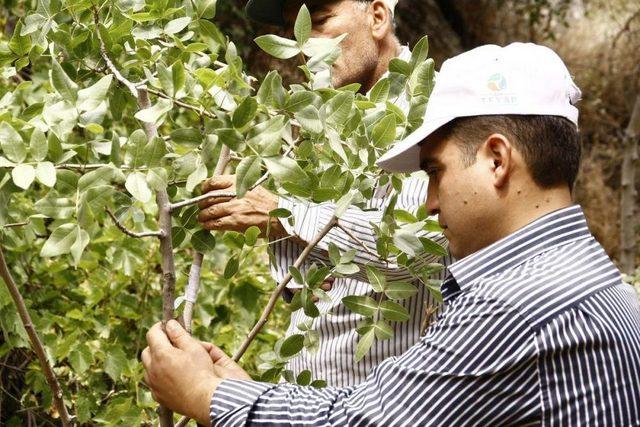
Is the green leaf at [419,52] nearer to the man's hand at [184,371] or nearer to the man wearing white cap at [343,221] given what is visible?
the man wearing white cap at [343,221]

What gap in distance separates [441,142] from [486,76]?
0.49ft

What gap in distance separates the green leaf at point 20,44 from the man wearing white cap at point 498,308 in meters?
0.78

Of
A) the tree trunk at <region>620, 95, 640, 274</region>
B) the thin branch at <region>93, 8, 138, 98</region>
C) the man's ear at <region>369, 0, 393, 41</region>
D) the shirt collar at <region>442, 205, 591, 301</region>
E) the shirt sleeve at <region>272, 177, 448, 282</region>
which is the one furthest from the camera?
the tree trunk at <region>620, 95, 640, 274</region>

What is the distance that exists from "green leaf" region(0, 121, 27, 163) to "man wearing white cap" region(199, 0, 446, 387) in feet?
1.73

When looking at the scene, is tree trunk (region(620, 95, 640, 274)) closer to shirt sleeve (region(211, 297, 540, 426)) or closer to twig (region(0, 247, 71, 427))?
twig (region(0, 247, 71, 427))

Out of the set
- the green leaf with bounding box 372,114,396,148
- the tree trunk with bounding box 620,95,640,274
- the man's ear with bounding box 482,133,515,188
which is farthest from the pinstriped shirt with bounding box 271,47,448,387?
the tree trunk with bounding box 620,95,640,274

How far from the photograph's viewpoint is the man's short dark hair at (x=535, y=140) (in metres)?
1.94

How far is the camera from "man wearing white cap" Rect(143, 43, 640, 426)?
1.75 meters

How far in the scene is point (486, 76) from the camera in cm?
199

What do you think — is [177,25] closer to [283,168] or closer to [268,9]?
[283,168]

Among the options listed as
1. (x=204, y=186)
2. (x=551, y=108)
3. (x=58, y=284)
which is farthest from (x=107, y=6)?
(x=58, y=284)

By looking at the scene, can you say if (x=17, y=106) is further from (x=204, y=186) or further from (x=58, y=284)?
(x=204, y=186)

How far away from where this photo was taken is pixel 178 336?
85.8 inches

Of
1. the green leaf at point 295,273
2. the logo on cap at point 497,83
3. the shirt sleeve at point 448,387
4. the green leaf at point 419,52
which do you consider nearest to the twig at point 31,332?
the green leaf at point 295,273
